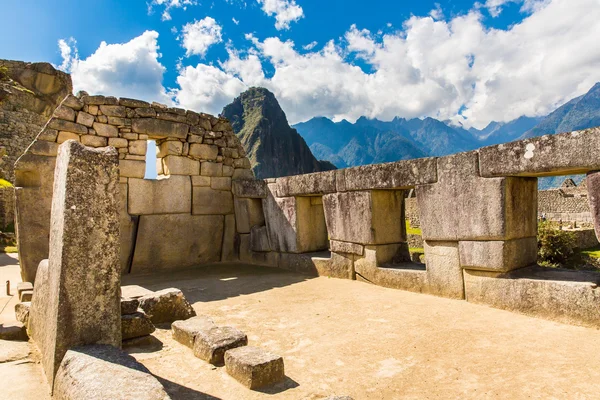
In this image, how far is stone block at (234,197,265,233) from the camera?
830 cm

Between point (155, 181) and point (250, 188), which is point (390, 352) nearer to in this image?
point (250, 188)

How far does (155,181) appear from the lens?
755cm

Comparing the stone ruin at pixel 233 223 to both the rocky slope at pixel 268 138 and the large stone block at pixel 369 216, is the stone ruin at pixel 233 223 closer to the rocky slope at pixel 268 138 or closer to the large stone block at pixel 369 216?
the large stone block at pixel 369 216

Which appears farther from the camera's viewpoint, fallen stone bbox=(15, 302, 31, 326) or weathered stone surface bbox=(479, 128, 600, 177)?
fallen stone bbox=(15, 302, 31, 326)

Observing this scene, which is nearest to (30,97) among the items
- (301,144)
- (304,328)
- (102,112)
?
(102,112)

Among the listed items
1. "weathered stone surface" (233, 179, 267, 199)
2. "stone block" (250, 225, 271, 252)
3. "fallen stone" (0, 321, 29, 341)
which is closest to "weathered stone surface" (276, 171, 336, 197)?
Result: "weathered stone surface" (233, 179, 267, 199)

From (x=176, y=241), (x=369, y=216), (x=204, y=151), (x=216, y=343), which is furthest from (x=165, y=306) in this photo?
(x=204, y=151)

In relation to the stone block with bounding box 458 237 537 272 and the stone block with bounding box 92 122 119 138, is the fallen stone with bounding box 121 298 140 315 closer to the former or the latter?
the stone block with bounding box 458 237 537 272

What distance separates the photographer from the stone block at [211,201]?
805 cm

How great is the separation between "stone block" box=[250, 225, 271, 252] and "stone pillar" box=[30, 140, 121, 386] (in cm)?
520

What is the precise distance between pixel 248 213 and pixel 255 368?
5725 millimetres

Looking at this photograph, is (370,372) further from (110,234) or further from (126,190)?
(126,190)

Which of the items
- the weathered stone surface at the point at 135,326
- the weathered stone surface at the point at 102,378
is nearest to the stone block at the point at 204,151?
the weathered stone surface at the point at 135,326

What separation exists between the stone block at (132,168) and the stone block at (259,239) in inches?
95.9
